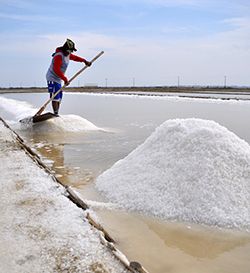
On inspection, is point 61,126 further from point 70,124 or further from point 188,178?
point 188,178

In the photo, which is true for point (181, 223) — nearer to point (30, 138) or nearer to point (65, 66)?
point (30, 138)

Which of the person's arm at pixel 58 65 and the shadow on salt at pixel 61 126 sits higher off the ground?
the person's arm at pixel 58 65

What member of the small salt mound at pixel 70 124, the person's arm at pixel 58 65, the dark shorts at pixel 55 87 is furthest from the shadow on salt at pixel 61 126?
the person's arm at pixel 58 65

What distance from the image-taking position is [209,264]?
1.85 meters

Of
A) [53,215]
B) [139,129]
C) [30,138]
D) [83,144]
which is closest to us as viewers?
[53,215]

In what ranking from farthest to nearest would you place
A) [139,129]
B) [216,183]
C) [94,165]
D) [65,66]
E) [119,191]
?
[139,129] → [65,66] → [94,165] → [119,191] → [216,183]

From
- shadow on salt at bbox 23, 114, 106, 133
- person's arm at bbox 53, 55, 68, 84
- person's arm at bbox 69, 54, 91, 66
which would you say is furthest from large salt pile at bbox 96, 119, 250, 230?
person's arm at bbox 69, 54, 91, 66

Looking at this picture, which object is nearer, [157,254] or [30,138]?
[157,254]

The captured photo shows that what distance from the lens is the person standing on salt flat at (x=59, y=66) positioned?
656 cm

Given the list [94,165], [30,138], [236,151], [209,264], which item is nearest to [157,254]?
[209,264]

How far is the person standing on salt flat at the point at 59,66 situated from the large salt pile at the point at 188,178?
378 centimetres

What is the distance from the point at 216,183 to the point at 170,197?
0.32m

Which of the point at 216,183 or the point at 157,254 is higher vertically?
the point at 216,183

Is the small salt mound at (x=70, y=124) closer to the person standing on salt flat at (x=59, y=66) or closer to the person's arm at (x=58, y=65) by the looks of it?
the person standing on salt flat at (x=59, y=66)
